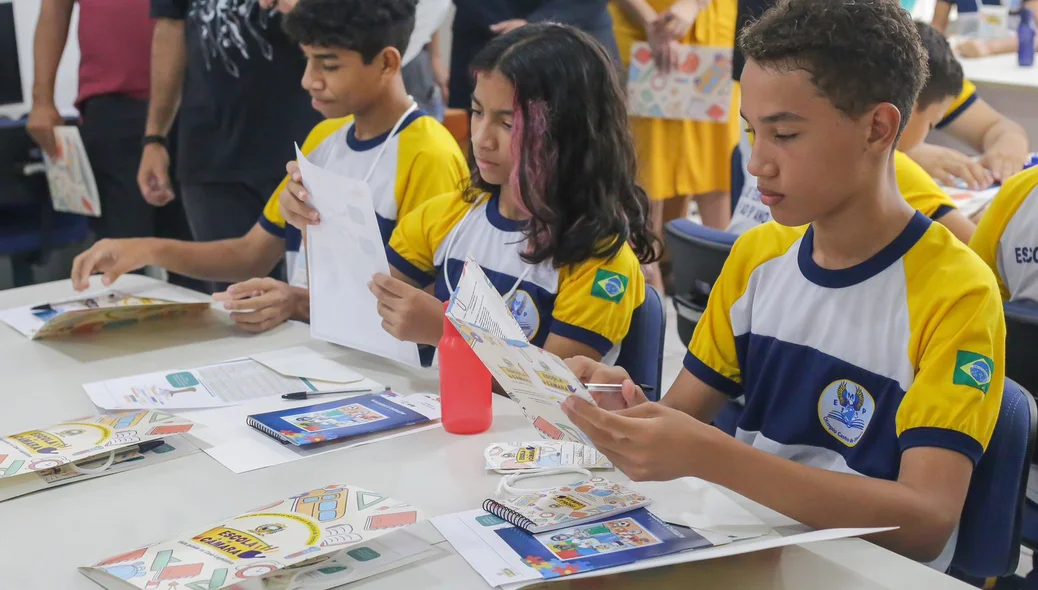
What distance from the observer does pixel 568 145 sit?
175 centimetres

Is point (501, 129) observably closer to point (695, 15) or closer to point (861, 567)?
point (861, 567)

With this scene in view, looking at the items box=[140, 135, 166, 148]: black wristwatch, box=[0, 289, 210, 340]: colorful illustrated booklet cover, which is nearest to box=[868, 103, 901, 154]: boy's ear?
box=[0, 289, 210, 340]: colorful illustrated booklet cover

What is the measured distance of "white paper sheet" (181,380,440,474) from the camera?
1.31 m

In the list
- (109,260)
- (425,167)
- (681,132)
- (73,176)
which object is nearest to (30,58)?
(73,176)

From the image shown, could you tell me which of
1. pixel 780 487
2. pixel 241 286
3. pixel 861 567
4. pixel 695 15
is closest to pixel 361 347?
pixel 241 286

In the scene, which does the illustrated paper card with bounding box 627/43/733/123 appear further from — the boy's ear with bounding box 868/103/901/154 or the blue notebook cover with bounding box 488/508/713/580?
the blue notebook cover with bounding box 488/508/713/580

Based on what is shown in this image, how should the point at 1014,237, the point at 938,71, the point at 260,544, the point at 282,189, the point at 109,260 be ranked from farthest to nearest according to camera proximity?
the point at 938,71 < the point at 282,189 < the point at 109,260 < the point at 1014,237 < the point at 260,544

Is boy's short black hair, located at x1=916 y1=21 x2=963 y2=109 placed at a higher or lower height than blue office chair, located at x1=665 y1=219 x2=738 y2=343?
higher

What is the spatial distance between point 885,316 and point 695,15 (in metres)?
2.58

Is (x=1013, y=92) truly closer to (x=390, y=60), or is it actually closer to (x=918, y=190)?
(x=918, y=190)

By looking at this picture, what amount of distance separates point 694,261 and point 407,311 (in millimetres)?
706

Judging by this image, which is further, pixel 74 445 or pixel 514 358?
pixel 74 445

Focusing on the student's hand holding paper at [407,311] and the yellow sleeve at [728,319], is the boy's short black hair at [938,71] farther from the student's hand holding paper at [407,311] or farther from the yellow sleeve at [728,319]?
the student's hand holding paper at [407,311]

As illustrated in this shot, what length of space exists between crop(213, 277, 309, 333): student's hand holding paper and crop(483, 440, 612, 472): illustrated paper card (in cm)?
71
